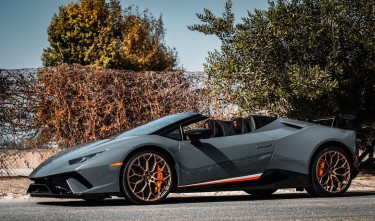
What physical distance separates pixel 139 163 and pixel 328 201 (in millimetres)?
2509

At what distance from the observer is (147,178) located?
7.98 metres

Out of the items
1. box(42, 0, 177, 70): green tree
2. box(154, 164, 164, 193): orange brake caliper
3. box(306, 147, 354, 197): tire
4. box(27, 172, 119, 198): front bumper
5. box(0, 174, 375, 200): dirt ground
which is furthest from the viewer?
box(42, 0, 177, 70): green tree

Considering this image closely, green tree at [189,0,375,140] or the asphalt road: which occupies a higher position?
green tree at [189,0,375,140]

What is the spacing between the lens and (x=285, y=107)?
1327cm

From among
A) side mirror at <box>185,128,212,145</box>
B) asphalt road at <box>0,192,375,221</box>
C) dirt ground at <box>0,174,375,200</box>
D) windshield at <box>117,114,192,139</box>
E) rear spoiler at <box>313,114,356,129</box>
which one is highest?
rear spoiler at <box>313,114,356,129</box>

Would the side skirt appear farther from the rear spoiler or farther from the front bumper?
the front bumper

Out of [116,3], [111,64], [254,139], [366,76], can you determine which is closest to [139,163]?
[254,139]

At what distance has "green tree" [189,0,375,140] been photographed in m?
12.5

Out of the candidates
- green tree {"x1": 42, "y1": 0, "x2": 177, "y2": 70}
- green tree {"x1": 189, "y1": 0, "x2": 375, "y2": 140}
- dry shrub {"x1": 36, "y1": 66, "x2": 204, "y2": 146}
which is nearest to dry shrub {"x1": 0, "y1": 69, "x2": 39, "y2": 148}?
dry shrub {"x1": 36, "y1": 66, "x2": 204, "y2": 146}

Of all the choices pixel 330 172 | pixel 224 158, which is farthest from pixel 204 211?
pixel 330 172

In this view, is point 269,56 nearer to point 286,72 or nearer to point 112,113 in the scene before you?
point 286,72

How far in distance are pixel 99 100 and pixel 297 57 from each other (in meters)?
4.28

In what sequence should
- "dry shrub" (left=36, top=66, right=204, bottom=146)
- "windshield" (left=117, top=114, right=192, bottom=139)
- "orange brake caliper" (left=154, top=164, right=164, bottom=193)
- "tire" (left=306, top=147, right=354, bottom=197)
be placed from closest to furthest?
"orange brake caliper" (left=154, top=164, right=164, bottom=193) < "windshield" (left=117, top=114, right=192, bottom=139) < "tire" (left=306, top=147, right=354, bottom=197) < "dry shrub" (left=36, top=66, right=204, bottom=146)

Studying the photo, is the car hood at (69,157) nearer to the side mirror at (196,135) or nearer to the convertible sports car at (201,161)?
the convertible sports car at (201,161)
